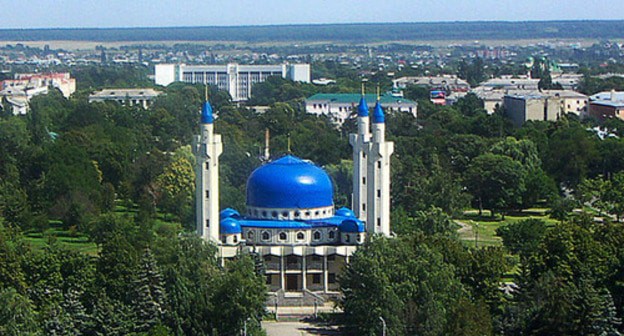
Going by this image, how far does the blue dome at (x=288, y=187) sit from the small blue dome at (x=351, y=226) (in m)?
1.69

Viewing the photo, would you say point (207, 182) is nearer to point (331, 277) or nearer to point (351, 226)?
point (351, 226)

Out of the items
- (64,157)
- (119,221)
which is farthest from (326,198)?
(64,157)

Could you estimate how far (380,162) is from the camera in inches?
2105

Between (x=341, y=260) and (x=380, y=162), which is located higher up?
(x=380, y=162)

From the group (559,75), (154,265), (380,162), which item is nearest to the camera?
(154,265)

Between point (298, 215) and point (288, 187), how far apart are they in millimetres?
1256

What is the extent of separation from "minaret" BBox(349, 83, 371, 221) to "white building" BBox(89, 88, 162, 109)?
89.0 metres

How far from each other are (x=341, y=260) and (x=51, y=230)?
21.2 meters

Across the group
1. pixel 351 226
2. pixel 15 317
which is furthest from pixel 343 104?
pixel 15 317

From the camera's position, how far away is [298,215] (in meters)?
54.7

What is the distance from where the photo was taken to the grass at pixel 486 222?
215 ft

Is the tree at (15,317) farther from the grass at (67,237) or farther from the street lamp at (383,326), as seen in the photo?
the grass at (67,237)

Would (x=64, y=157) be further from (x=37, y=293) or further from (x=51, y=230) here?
(x=37, y=293)

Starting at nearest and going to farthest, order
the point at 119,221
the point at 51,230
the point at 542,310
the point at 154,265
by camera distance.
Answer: the point at 542,310 → the point at 154,265 → the point at 119,221 → the point at 51,230
